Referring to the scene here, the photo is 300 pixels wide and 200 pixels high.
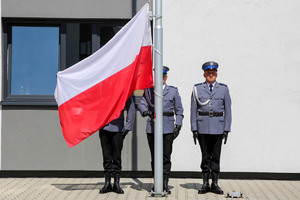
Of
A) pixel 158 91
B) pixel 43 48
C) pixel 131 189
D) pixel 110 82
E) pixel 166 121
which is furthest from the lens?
pixel 43 48

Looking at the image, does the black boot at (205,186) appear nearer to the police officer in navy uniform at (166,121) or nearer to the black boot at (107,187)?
the police officer in navy uniform at (166,121)

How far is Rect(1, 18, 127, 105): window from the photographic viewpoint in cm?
888

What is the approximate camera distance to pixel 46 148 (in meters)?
8.72

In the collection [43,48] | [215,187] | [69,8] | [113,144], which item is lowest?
[215,187]

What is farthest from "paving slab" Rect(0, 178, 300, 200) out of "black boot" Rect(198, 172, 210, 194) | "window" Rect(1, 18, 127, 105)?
"window" Rect(1, 18, 127, 105)

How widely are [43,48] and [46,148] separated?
1802 millimetres

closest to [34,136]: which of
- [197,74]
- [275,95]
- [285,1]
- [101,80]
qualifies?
[101,80]

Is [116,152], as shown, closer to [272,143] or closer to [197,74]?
[197,74]

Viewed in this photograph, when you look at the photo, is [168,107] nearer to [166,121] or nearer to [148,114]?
[166,121]

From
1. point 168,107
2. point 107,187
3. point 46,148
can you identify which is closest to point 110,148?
point 107,187

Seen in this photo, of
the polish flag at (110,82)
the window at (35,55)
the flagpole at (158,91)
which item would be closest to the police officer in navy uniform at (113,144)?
the polish flag at (110,82)

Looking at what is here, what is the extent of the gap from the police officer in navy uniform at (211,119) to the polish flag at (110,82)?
32.7 inches

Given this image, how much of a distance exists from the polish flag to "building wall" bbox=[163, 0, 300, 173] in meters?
1.81

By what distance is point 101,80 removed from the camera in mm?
6898
